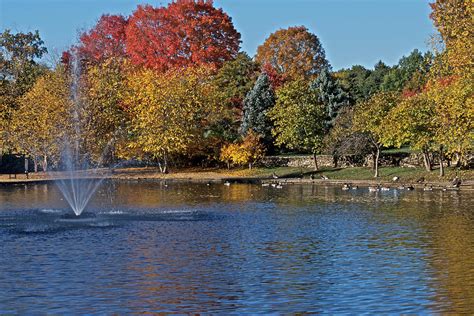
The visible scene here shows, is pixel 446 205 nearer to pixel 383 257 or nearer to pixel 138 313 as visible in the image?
pixel 383 257

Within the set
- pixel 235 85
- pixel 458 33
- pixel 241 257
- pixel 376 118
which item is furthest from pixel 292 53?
pixel 241 257

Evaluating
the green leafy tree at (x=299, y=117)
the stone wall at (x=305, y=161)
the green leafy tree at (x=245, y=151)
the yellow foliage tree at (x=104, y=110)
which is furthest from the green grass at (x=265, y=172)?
the yellow foliage tree at (x=104, y=110)

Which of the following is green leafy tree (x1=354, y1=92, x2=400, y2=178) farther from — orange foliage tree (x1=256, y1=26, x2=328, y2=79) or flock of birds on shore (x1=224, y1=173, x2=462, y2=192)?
orange foliage tree (x1=256, y1=26, x2=328, y2=79)

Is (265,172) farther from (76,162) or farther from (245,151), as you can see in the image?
(76,162)

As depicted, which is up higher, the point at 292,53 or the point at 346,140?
the point at 292,53

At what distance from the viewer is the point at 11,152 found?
8038 centimetres

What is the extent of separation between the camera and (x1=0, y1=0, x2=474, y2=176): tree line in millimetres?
60906

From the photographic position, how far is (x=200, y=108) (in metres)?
78.2

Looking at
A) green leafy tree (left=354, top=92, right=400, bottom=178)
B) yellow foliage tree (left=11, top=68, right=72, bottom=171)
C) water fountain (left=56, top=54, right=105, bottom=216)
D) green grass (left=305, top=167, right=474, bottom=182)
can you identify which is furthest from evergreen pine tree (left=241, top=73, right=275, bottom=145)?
yellow foliage tree (left=11, top=68, right=72, bottom=171)

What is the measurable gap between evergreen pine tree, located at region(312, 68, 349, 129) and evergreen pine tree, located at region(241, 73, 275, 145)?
18.8 feet

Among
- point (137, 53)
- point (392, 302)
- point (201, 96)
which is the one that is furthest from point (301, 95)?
point (392, 302)

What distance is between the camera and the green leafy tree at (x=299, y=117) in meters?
73.4

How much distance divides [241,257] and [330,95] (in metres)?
58.6

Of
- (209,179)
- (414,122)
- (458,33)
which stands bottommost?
(209,179)
